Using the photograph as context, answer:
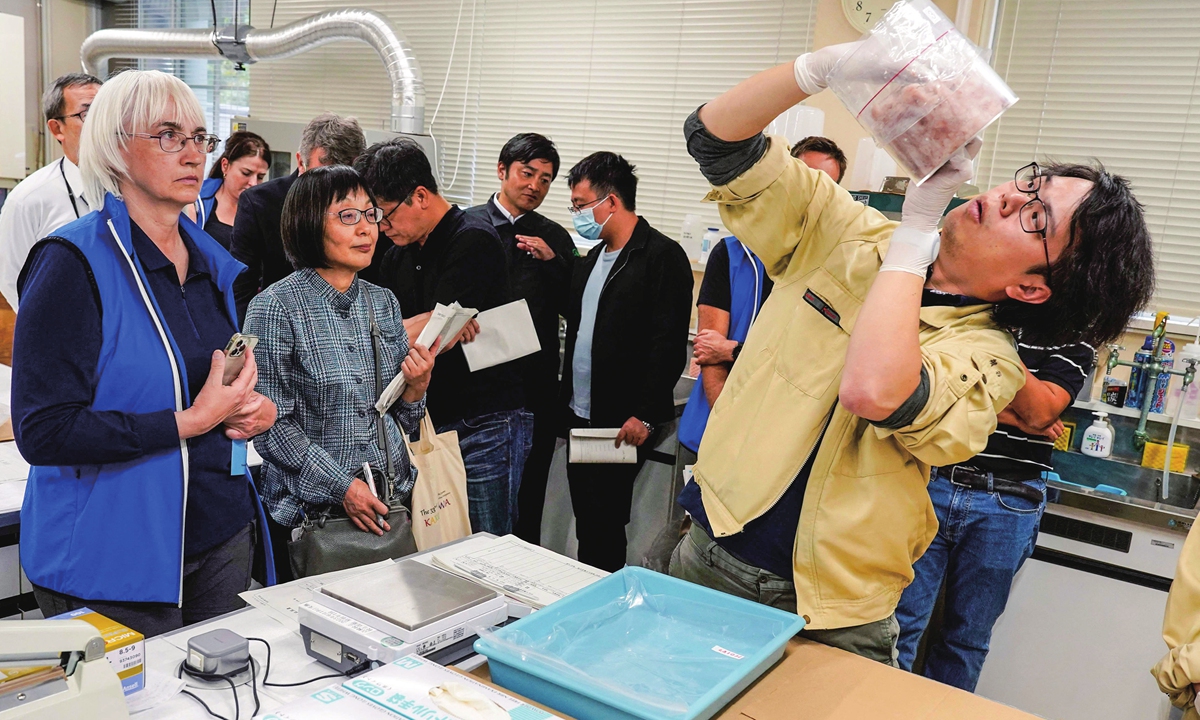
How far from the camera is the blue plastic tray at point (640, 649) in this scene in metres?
1.07

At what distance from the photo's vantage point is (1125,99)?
3.17 meters

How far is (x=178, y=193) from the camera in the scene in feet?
5.13

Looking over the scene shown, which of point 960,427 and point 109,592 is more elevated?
point 960,427

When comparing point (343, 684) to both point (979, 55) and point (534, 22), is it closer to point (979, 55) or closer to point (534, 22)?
point (979, 55)

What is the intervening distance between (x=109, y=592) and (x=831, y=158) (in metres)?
2.48

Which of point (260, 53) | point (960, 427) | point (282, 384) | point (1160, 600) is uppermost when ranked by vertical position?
point (260, 53)

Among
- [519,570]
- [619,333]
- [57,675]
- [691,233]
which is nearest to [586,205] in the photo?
[619,333]

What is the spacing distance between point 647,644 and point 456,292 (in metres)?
1.51

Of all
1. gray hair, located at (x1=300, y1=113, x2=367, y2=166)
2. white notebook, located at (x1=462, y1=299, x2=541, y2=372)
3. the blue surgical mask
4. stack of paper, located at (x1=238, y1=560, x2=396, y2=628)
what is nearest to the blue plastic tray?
stack of paper, located at (x1=238, y1=560, x2=396, y2=628)

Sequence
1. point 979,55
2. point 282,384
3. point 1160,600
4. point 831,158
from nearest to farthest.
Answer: point 979,55 < point 282,384 < point 1160,600 < point 831,158

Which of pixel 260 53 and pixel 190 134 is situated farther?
pixel 260 53

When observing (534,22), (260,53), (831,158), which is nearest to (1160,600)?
→ (831,158)

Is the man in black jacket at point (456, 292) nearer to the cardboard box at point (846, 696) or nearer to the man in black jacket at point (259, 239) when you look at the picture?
the man in black jacket at point (259, 239)

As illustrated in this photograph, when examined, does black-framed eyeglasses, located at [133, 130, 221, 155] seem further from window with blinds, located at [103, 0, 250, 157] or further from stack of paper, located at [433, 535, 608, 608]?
window with blinds, located at [103, 0, 250, 157]
